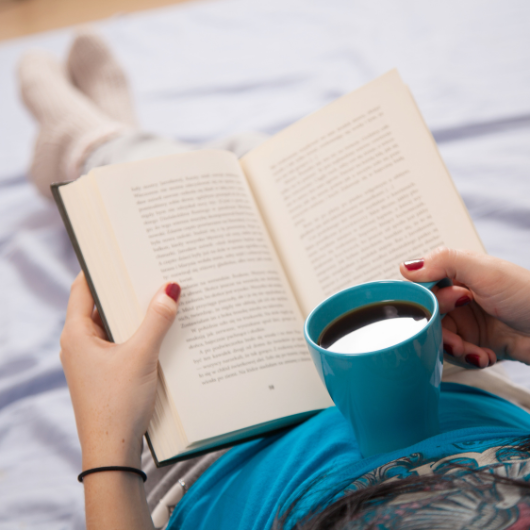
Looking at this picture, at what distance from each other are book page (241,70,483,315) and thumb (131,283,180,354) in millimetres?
161

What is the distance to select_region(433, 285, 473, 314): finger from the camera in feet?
1.64

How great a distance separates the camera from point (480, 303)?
50 centimetres

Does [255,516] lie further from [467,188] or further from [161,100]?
[161,100]

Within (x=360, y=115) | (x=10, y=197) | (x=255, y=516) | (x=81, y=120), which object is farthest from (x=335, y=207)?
(x=10, y=197)

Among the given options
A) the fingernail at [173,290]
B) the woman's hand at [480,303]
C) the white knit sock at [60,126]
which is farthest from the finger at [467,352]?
the white knit sock at [60,126]

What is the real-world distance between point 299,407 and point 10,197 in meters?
0.93

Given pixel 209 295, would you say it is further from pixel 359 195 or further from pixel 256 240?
pixel 359 195

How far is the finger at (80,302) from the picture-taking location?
53cm

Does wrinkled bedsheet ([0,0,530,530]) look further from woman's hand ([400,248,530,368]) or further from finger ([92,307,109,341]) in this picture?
finger ([92,307,109,341])

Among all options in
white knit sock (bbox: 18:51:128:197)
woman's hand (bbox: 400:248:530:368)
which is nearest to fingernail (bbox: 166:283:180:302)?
woman's hand (bbox: 400:248:530:368)

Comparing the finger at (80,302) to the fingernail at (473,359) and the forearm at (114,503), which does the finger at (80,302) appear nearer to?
the forearm at (114,503)

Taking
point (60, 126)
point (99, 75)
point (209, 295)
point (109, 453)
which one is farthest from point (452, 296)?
point (99, 75)

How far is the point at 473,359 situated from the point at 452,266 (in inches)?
4.6

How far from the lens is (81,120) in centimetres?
105
